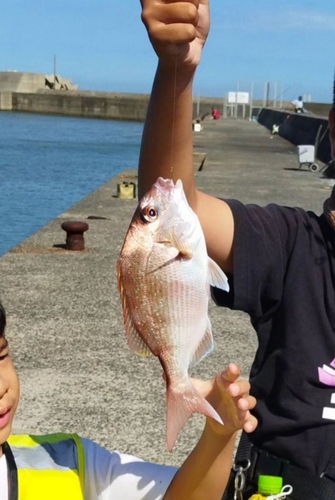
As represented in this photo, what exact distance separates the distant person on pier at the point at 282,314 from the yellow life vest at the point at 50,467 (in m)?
0.42

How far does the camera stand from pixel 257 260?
2074mm

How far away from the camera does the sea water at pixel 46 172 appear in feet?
51.5

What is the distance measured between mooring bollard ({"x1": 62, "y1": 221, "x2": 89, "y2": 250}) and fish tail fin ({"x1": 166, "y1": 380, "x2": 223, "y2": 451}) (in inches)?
241

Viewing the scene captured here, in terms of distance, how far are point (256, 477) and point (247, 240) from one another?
0.62 m

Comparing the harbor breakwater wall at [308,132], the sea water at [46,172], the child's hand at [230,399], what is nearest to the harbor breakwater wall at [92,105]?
the sea water at [46,172]

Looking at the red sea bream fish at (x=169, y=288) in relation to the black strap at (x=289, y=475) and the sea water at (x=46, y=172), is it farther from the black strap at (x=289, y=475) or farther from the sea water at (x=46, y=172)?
the sea water at (x=46, y=172)

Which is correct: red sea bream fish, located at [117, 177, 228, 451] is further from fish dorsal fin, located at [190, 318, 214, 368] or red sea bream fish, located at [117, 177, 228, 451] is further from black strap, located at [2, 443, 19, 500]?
black strap, located at [2, 443, 19, 500]

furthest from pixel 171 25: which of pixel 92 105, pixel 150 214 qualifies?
pixel 92 105

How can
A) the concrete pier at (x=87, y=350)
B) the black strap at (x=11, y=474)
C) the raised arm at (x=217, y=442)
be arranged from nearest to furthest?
1. the raised arm at (x=217, y=442)
2. the black strap at (x=11, y=474)
3. the concrete pier at (x=87, y=350)

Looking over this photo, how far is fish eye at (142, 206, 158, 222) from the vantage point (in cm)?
168

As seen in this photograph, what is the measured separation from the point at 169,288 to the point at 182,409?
9.9 inches

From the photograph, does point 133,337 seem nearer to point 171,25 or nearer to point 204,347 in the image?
point 204,347

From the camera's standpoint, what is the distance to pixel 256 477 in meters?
2.12

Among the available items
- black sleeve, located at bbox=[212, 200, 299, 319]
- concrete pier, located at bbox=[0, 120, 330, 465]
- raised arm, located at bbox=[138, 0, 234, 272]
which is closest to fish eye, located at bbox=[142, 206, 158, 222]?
raised arm, located at bbox=[138, 0, 234, 272]
